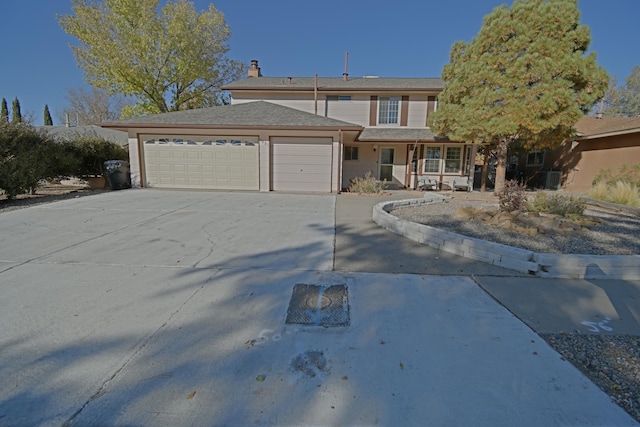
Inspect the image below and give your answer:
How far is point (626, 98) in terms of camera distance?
115 ft

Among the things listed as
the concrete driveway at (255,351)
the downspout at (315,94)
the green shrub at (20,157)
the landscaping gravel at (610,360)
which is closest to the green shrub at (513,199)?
the concrete driveway at (255,351)

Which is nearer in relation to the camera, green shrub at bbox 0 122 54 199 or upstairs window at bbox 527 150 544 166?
green shrub at bbox 0 122 54 199

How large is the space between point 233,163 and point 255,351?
11.5m

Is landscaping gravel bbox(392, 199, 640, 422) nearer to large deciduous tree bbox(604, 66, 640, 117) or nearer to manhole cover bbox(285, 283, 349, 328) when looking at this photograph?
manhole cover bbox(285, 283, 349, 328)

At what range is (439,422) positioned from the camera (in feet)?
5.77

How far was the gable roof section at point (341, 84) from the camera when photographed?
49.9 ft

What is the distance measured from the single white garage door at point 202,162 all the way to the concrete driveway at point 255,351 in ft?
28.5

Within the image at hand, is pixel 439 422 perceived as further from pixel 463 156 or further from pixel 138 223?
pixel 463 156

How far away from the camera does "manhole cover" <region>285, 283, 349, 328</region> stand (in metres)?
2.82

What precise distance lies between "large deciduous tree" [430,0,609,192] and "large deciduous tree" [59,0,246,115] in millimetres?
18311

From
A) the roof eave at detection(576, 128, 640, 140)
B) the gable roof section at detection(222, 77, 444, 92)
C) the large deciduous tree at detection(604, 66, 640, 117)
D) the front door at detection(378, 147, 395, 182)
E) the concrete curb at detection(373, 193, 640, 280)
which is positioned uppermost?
the large deciduous tree at detection(604, 66, 640, 117)

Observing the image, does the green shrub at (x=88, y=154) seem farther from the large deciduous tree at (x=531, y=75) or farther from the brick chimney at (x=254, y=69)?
the large deciduous tree at (x=531, y=75)

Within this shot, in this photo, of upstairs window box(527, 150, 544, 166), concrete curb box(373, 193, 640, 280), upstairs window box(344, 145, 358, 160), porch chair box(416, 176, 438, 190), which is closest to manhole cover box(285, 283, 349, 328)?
concrete curb box(373, 193, 640, 280)

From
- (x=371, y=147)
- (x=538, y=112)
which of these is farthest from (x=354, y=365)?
(x=371, y=147)
